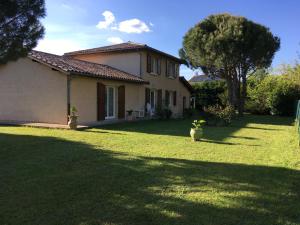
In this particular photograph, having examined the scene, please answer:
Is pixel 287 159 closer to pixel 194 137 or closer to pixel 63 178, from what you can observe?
pixel 194 137

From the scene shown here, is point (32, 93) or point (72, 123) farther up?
point (32, 93)

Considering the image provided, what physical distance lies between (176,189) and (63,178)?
210 centimetres

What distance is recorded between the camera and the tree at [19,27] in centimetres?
685

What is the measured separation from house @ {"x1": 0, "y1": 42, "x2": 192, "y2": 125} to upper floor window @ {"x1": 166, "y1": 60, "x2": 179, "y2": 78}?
362 cm

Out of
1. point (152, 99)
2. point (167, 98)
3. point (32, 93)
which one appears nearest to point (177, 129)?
point (32, 93)

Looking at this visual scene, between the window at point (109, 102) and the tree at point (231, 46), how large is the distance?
34.4ft

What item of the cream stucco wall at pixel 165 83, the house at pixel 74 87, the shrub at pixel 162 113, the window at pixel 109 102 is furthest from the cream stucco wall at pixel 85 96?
the shrub at pixel 162 113

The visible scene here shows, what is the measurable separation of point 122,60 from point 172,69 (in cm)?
634

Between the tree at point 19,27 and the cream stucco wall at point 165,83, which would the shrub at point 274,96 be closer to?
the cream stucco wall at point 165,83

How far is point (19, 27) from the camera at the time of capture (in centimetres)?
726

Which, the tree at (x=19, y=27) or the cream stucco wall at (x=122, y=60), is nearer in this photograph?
the tree at (x=19, y=27)

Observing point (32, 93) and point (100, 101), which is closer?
point (32, 93)

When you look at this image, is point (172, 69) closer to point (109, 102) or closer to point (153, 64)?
point (153, 64)

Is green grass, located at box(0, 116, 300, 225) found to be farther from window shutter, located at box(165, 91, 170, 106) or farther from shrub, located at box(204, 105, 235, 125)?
window shutter, located at box(165, 91, 170, 106)
